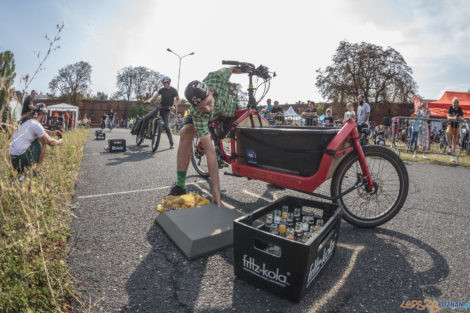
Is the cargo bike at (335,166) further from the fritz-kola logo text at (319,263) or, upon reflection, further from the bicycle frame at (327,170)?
the fritz-kola logo text at (319,263)

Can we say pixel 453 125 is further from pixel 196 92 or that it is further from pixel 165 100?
pixel 196 92

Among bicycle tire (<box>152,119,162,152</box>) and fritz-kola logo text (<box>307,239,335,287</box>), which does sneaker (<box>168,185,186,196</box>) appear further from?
bicycle tire (<box>152,119,162,152</box>)

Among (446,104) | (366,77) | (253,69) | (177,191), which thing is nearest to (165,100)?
(253,69)

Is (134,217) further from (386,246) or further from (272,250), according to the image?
(386,246)

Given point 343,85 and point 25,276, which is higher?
point 343,85

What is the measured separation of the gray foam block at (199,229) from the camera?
6.37ft

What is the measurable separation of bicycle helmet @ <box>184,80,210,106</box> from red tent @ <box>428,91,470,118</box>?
1961cm

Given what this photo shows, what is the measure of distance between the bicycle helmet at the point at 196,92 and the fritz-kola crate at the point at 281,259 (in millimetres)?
1574

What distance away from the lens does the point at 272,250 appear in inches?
64.4

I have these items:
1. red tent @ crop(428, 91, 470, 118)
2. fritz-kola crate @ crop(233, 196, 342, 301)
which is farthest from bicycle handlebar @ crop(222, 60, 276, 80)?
red tent @ crop(428, 91, 470, 118)

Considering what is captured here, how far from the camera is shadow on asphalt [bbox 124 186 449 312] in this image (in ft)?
4.82

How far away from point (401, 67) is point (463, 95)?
48.5ft

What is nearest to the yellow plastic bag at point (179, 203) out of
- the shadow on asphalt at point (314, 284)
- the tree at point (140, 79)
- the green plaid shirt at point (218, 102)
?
the shadow on asphalt at point (314, 284)

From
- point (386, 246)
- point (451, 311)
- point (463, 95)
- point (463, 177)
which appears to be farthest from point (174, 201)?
point (463, 95)
